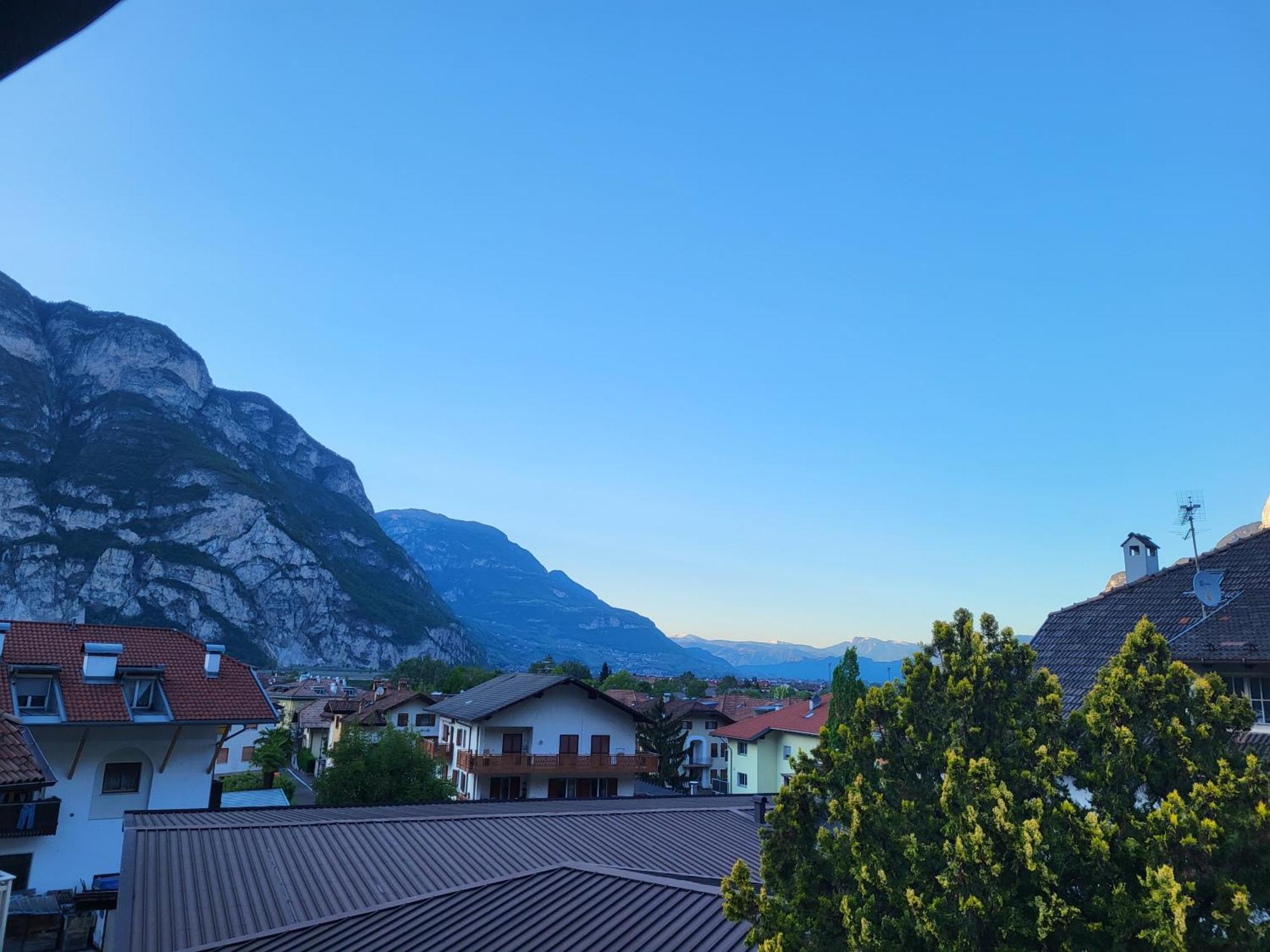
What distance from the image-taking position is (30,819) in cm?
2345

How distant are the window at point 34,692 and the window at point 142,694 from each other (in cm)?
219

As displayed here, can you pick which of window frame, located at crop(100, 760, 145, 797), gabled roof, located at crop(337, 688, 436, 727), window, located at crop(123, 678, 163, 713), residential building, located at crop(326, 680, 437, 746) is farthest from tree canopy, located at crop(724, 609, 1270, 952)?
residential building, located at crop(326, 680, 437, 746)

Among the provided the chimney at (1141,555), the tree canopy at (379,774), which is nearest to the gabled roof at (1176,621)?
the chimney at (1141,555)

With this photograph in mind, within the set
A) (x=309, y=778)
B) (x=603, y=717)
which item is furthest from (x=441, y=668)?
(x=603, y=717)

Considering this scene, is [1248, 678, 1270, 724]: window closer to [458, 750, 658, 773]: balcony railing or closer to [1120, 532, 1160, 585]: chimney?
[1120, 532, 1160, 585]: chimney

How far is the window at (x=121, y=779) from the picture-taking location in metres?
26.3

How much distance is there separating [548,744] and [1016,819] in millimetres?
37852

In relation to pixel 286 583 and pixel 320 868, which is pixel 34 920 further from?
pixel 286 583

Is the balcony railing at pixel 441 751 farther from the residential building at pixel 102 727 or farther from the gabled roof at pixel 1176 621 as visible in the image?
the gabled roof at pixel 1176 621

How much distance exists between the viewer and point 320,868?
1382 centimetres

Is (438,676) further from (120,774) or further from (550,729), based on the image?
(120,774)

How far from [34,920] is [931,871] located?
22.3m

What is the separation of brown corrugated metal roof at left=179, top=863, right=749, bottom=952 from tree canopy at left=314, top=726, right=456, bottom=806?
24.4m

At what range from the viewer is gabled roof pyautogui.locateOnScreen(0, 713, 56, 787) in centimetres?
1140
